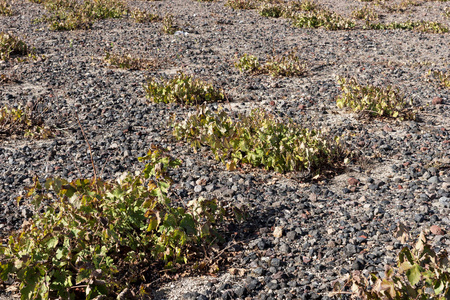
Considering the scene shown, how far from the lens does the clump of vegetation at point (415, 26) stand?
13500 millimetres

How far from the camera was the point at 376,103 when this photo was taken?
7.46 metres

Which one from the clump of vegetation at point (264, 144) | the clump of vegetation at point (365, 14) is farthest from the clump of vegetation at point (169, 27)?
the clump of vegetation at point (264, 144)

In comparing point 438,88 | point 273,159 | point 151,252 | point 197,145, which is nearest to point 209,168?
point 197,145

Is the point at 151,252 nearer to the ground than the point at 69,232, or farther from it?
nearer to the ground

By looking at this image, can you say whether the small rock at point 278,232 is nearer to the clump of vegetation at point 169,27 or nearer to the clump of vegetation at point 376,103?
the clump of vegetation at point 376,103

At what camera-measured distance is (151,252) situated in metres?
4.00

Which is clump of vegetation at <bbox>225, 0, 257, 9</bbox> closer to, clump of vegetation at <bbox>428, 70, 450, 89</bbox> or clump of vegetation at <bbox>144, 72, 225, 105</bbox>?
clump of vegetation at <bbox>428, 70, 450, 89</bbox>

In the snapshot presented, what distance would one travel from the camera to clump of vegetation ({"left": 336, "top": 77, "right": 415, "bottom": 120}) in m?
7.35

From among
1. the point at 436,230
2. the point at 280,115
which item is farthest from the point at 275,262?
the point at 280,115

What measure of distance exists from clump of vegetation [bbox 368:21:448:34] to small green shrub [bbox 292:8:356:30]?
0.87 meters

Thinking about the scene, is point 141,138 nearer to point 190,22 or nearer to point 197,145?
point 197,145

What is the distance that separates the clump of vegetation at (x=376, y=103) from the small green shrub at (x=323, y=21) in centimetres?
663

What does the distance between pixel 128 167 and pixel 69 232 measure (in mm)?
2264

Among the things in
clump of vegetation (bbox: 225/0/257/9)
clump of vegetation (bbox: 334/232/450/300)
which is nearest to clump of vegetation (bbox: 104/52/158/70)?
clump of vegetation (bbox: 225/0/257/9)
